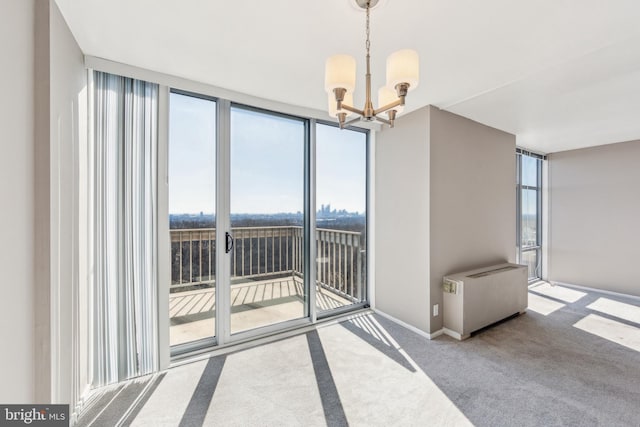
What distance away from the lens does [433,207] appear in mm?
2820

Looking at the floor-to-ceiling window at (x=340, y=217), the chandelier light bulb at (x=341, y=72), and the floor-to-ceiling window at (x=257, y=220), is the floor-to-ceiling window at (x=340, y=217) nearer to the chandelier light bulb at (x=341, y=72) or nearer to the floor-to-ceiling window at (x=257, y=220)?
the floor-to-ceiling window at (x=257, y=220)

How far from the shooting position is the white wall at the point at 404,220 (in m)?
2.85

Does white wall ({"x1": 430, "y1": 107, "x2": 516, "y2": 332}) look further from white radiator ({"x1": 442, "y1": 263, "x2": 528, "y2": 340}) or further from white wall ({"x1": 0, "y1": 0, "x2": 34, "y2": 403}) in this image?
white wall ({"x1": 0, "y1": 0, "x2": 34, "y2": 403})

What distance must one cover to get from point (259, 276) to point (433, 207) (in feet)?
6.58

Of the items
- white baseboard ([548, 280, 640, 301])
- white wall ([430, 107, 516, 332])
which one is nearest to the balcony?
white wall ([430, 107, 516, 332])

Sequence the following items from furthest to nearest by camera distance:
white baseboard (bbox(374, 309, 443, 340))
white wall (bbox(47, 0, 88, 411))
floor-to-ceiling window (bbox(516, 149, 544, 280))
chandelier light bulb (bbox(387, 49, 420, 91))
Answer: floor-to-ceiling window (bbox(516, 149, 544, 280)) → white baseboard (bbox(374, 309, 443, 340)) → white wall (bbox(47, 0, 88, 411)) → chandelier light bulb (bbox(387, 49, 420, 91))

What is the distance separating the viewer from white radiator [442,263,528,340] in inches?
109

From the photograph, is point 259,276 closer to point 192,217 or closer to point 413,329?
point 192,217

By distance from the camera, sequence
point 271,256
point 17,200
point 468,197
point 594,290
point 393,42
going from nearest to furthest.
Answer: point 17,200, point 393,42, point 271,256, point 468,197, point 594,290

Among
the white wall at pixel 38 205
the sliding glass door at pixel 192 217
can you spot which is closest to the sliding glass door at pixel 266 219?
the sliding glass door at pixel 192 217

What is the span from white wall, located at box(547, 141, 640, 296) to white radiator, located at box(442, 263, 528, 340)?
2.30 metres

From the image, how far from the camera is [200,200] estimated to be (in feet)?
8.18

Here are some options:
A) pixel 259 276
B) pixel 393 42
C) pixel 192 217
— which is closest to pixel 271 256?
pixel 259 276

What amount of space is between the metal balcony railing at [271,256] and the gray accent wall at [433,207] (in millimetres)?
352
